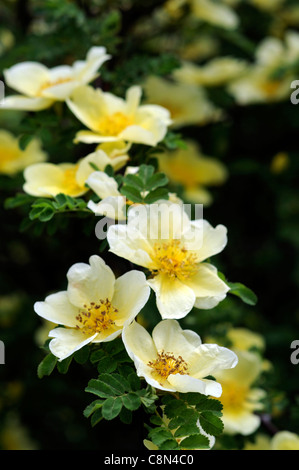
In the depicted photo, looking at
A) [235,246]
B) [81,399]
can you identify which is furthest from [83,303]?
[235,246]

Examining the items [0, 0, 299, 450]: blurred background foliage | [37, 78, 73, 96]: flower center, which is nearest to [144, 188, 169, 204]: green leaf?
[37, 78, 73, 96]: flower center

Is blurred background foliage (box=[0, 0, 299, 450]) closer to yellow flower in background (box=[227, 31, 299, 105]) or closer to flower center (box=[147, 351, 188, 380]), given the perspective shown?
yellow flower in background (box=[227, 31, 299, 105])

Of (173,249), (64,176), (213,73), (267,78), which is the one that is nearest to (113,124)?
(64,176)

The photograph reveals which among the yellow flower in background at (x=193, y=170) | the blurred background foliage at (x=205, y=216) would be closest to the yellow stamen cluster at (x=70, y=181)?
the blurred background foliage at (x=205, y=216)

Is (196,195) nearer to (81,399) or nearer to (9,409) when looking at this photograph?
(81,399)

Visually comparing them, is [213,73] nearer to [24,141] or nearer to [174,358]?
[24,141]
